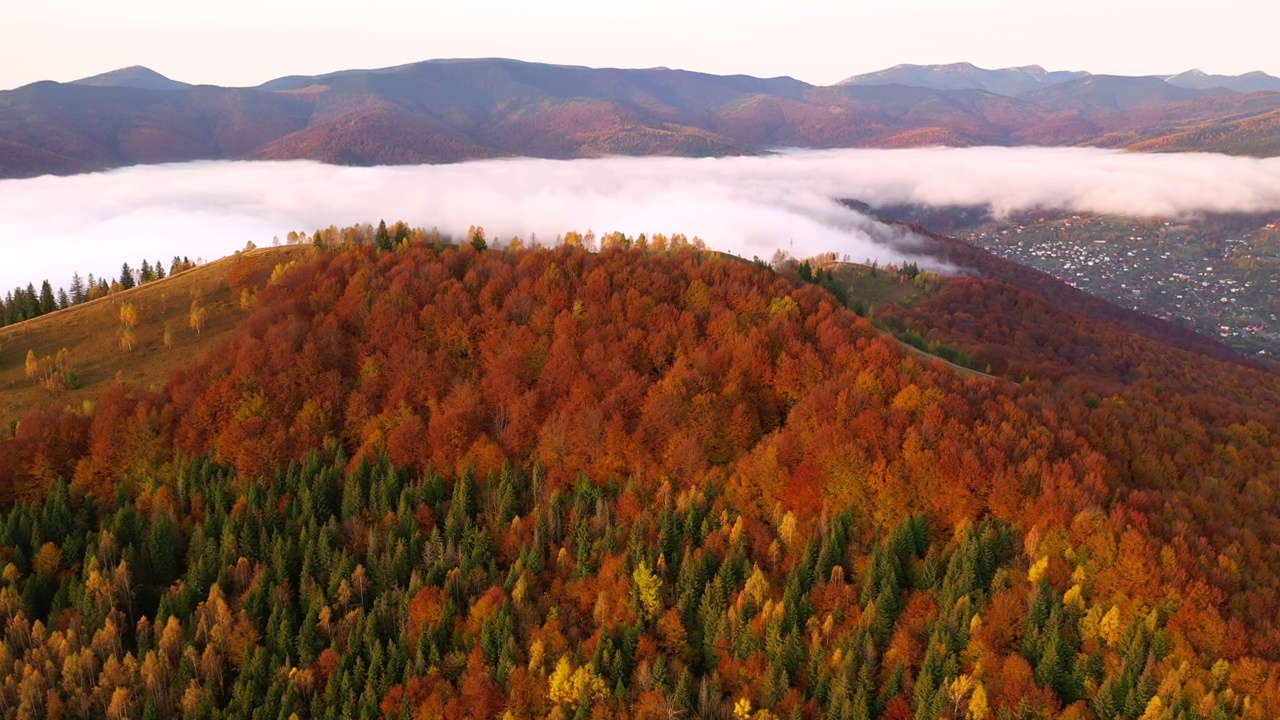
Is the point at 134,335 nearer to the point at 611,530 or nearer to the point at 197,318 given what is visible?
the point at 197,318

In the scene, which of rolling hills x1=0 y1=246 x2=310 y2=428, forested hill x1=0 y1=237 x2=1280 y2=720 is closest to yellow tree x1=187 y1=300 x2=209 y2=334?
rolling hills x1=0 y1=246 x2=310 y2=428

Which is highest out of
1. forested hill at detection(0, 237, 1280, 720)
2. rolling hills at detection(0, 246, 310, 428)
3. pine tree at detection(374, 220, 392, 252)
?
pine tree at detection(374, 220, 392, 252)

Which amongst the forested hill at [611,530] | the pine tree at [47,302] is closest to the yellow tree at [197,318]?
the forested hill at [611,530]

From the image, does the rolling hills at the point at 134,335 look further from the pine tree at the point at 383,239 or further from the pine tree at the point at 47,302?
the pine tree at the point at 47,302

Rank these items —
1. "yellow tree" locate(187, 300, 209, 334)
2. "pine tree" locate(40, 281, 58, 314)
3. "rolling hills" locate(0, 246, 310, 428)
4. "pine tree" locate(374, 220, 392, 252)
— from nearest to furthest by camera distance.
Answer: "rolling hills" locate(0, 246, 310, 428)
"yellow tree" locate(187, 300, 209, 334)
"pine tree" locate(40, 281, 58, 314)
"pine tree" locate(374, 220, 392, 252)

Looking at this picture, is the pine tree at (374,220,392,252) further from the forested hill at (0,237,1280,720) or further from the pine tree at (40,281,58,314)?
the pine tree at (40,281,58,314)

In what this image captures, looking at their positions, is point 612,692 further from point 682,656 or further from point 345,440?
point 345,440

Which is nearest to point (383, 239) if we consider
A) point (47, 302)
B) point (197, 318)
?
point (197, 318)

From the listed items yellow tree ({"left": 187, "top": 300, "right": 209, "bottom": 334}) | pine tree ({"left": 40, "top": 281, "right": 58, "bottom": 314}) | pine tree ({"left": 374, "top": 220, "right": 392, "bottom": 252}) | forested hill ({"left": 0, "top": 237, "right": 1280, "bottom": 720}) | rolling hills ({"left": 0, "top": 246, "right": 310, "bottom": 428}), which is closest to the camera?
forested hill ({"left": 0, "top": 237, "right": 1280, "bottom": 720})

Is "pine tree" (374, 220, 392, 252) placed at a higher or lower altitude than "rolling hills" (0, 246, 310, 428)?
higher

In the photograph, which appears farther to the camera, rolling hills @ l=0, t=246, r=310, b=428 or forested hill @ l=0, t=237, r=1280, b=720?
rolling hills @ l=0, t=246, r=310, b=428
